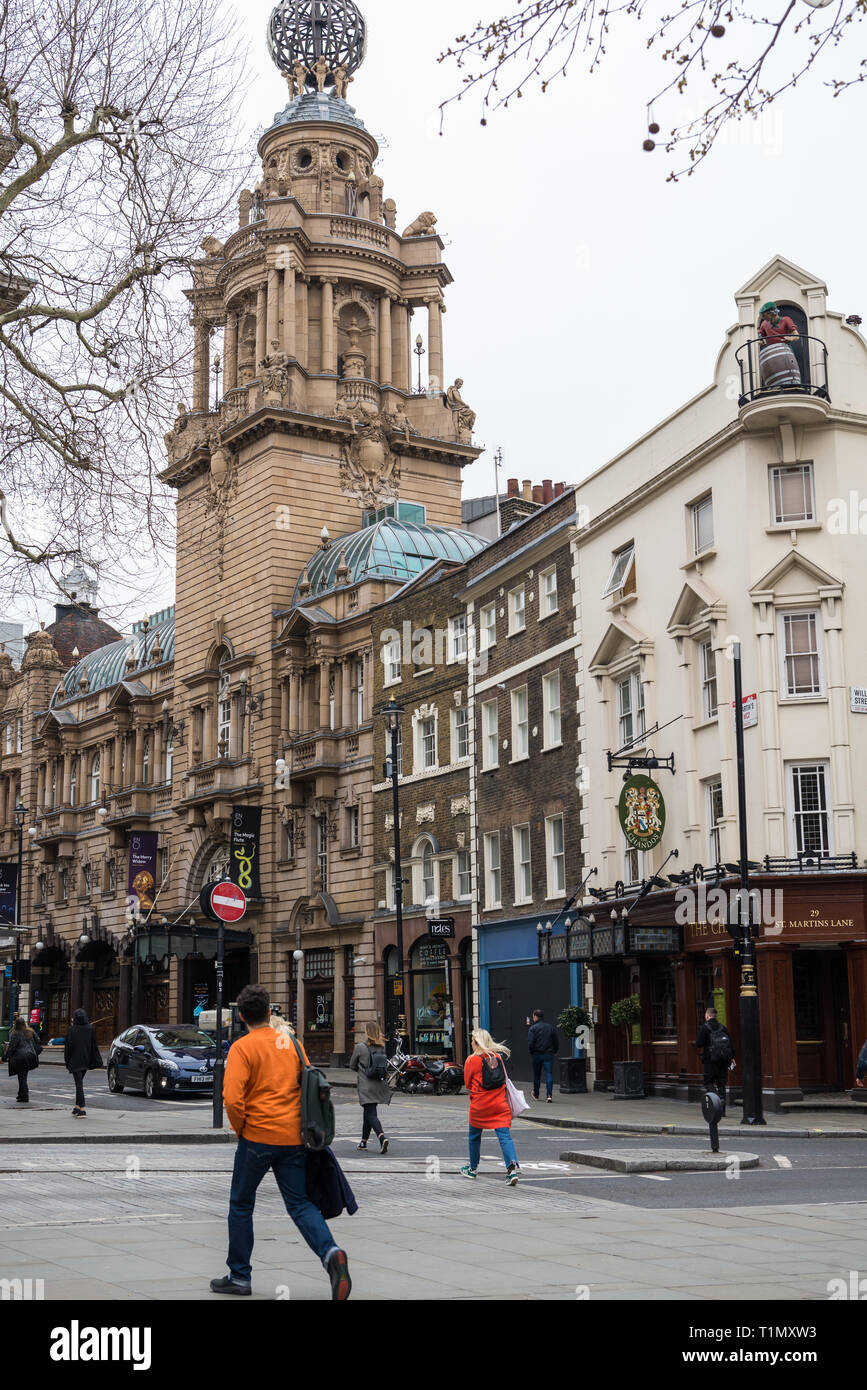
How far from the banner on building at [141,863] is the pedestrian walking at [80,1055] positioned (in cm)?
3138

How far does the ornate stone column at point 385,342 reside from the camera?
62125mm

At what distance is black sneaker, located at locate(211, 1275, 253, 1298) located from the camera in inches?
350

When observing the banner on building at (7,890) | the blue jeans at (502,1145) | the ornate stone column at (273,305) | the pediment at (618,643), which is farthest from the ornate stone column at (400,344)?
the blue jeans at (502,1145)

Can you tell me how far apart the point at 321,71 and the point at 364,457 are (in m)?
19.0

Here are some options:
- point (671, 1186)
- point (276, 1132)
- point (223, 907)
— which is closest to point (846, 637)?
point (223, 907)

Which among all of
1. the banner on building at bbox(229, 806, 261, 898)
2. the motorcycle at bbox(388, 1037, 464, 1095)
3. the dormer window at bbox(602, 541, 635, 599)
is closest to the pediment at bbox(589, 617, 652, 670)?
the dormer window at bbox(602, 541, 635, 599)

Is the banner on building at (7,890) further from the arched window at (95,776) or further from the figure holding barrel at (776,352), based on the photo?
the figure holding barrel at (776,352)

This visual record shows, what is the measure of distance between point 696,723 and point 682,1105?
755 cm

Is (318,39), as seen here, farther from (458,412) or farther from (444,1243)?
(444,1243)

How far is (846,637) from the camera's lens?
96.8ft

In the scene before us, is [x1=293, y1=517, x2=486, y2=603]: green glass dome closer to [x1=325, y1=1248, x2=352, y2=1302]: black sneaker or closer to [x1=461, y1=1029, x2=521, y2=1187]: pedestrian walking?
[x1=461, y1=1029, x2=521, y2=1187]: pedestrian walking

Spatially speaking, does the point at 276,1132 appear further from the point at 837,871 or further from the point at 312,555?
the point at 312,555

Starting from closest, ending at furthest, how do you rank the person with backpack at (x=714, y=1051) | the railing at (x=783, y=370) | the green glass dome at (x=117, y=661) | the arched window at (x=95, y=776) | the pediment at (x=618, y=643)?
the person with backpack at (x=714, y=1051), the railing at (x=783, y=370), the pediment at (x=618, y=643), the green glass dome at (x=117, y=661), the arched window at (x=95, y=776)

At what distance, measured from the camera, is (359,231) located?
6216cm
